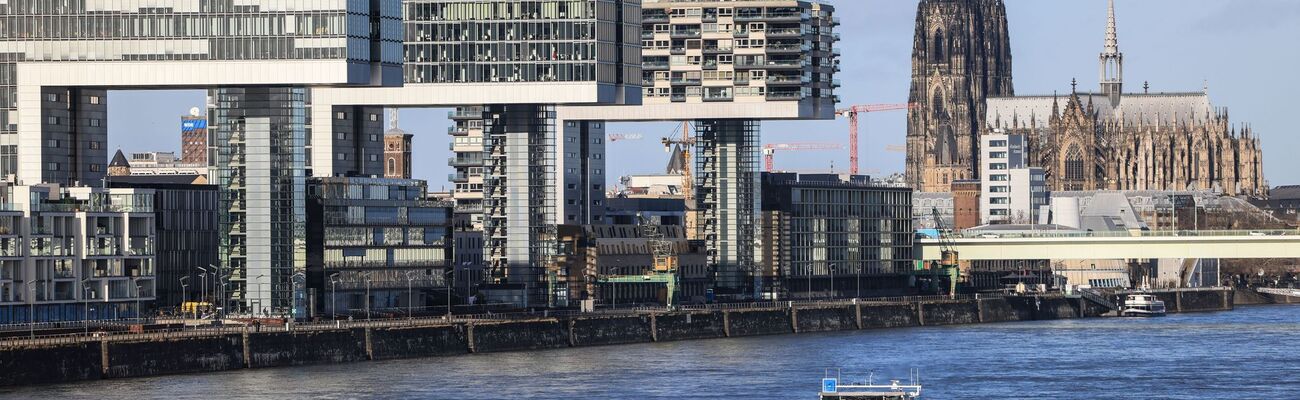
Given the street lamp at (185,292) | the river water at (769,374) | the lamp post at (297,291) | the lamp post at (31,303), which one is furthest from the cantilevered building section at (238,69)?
the river water at (769,374)

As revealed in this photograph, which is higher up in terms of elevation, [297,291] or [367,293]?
[297,291]

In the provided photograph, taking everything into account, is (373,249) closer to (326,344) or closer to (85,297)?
(85,297)

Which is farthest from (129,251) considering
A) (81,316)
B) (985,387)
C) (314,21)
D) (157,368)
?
(985,387)

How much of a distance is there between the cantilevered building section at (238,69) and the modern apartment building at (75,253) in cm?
560

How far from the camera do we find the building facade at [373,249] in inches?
7200

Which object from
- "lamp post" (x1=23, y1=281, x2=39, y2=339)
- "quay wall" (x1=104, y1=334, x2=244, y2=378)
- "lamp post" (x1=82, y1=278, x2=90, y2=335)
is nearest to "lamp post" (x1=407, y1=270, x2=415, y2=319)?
"lamp post" (x1=82, y1=278, x2=90, y2=335)

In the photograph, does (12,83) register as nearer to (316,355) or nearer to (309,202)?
(309,202)

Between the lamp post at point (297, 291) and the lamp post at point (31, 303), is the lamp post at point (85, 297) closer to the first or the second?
the lamp post at point (31, 303)

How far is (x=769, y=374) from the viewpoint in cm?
14975

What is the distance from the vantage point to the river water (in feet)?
440

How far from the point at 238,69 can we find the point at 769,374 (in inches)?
1669

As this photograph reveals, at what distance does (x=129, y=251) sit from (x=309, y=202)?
16.0m

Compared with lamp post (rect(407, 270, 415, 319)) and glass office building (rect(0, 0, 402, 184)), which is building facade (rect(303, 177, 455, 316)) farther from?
glass office building (rect(0, 0, 402, 184))

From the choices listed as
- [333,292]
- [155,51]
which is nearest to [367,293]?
[333,292]
